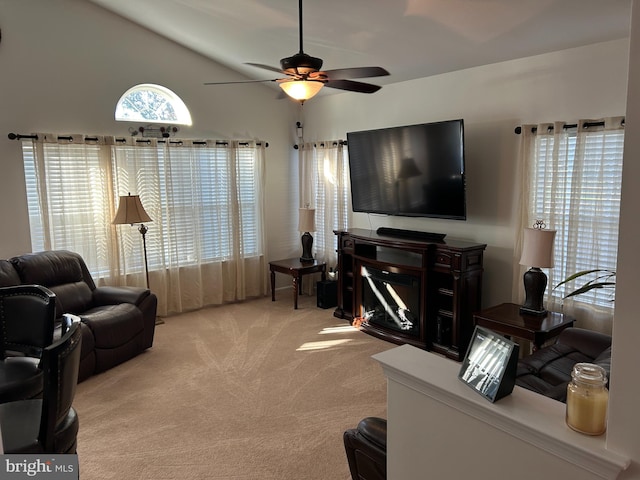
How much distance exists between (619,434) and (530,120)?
11.6 ft

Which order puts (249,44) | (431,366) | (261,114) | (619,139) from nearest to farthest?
(431,366) < (619,139) < (249,44) < (261,114)

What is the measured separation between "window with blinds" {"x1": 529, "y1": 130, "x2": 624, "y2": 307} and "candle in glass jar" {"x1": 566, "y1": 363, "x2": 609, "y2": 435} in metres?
2.86

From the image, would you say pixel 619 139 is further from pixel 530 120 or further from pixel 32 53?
pixel 32 53

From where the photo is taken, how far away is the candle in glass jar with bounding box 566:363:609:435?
1.11 metres

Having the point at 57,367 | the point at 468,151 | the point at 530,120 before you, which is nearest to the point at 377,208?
the point at 468,151

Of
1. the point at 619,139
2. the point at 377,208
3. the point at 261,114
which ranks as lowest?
the point at 377,208

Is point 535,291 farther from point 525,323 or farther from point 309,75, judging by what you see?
point 309,75

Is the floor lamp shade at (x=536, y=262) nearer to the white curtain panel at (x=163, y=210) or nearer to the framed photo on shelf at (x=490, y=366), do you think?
the framed photo on shelf at (x=490, y=366)

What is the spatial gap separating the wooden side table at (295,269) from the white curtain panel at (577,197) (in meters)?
2.52

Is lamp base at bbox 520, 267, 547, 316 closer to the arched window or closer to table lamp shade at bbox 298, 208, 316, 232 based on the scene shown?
table lamp shade at bbox 298, 208, 316, 232

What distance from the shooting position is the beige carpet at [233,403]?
2.75 meters

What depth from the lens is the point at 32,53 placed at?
450 centimetres

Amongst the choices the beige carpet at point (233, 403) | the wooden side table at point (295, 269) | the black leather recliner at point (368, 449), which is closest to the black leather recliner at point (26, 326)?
the beige carpet at point (233, 403)
